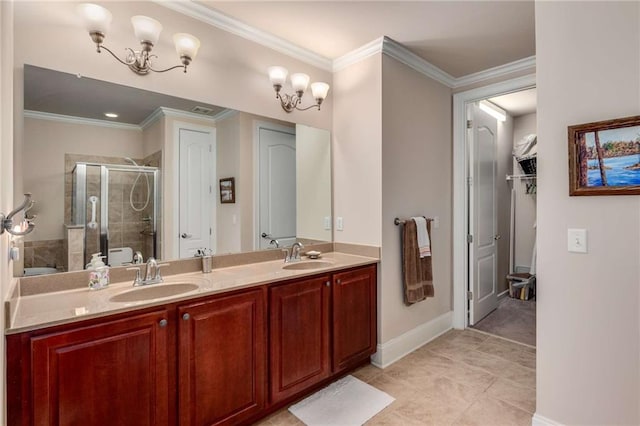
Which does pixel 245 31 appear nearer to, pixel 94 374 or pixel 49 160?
pixel 49 160

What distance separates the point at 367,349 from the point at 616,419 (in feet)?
4.80

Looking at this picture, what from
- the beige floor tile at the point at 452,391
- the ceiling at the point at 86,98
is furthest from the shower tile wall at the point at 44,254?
the beige floor tile at the point at 452,391

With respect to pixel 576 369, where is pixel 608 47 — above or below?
above

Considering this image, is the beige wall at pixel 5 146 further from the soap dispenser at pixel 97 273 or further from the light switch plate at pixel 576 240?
the light switch plate at pixel 576 240

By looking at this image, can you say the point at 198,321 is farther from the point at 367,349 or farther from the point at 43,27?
the point at 43,27

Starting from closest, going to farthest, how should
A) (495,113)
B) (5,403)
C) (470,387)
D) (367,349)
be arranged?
(5,403) → (470,387) → (367,349) → (495,113)

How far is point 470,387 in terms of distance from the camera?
2312 millimetres

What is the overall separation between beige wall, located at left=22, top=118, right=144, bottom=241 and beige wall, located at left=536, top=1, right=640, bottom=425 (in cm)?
253

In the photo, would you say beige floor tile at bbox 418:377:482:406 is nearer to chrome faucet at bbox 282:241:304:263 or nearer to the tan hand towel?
the tan hand towel

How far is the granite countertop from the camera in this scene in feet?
4.19

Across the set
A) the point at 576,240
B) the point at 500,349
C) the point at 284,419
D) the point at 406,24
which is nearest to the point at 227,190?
the point at 284,419

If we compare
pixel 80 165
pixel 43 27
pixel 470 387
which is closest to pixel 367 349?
pixel 470 387

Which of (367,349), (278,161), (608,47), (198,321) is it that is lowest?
(367,349)

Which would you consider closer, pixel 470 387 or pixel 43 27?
pixel 43 27
